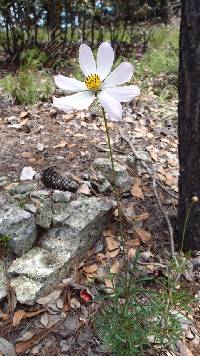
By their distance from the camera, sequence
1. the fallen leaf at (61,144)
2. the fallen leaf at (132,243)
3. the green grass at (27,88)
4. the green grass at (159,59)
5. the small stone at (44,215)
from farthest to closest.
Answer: the green grass at (159,59), the green grass at (27,88), the fallen leaf at (61,144), the fallen leaf at (132,243), the small stone at (44,215)

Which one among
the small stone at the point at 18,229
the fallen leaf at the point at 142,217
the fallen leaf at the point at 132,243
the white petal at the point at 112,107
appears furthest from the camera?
the fallen leaf at the point at 142,217

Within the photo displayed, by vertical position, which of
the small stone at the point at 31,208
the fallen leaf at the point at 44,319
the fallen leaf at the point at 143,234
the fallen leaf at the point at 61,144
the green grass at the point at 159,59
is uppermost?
the green grass at the point at 159,59

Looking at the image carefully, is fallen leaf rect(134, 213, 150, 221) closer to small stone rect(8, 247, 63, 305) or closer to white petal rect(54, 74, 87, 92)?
small stone rect(8, 247, 63, 305)

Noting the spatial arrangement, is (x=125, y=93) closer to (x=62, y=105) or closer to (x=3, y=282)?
(x=62, y=105)

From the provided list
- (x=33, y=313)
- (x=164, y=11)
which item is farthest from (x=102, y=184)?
(x=164, y=11)

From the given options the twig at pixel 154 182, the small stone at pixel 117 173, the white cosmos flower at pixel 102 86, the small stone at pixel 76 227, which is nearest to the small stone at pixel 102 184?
the small stone at pixel 117 173

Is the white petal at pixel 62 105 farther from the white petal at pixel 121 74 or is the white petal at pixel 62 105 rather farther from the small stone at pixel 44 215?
the small stone at pixel 44 215

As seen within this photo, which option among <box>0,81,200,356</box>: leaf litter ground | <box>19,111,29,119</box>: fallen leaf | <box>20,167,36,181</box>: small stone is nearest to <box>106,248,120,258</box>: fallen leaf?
<box>0,81,200,356</box>: leaf litter ground

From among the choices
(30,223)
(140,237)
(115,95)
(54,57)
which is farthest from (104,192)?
(54,57)
